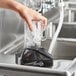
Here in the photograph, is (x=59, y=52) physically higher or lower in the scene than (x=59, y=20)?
lower

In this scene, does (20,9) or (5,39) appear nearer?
(20,9)

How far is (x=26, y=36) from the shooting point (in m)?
1.22

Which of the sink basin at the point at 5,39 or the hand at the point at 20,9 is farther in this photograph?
the sink basin at the point at 5,39

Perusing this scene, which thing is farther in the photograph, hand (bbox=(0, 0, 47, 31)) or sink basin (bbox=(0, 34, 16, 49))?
sink basin (bbox=(0, 34, 16, 49))

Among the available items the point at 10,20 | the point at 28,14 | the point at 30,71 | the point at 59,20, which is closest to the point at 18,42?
the point at 10,20

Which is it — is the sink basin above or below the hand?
below

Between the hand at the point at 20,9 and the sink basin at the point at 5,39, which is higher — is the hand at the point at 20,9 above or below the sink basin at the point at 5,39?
above

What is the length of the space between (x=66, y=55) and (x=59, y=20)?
0.37 metres

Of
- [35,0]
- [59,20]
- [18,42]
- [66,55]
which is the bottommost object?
[66,55]

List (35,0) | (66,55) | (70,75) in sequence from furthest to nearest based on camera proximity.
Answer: (35,0), (66,55), (70,75)

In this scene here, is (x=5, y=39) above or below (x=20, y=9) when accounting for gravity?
below

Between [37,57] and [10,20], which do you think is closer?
[37,57]

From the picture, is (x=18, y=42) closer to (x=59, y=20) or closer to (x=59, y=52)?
(x=59, y=52)

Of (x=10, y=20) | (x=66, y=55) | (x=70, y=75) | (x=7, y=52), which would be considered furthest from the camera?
(x=66, y=55)
